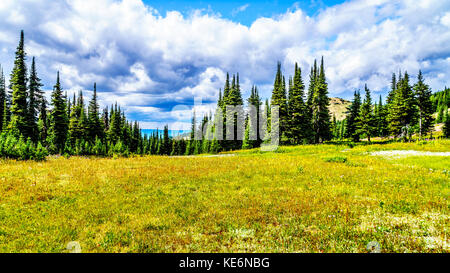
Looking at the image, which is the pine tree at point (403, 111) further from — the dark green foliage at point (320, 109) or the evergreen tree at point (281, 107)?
the evergreen tree at point (281, 107)

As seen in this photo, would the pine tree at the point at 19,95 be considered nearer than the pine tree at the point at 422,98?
Yes

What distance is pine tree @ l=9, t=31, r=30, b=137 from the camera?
3350cm

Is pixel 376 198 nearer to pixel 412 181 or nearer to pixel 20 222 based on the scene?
pixel 412 181

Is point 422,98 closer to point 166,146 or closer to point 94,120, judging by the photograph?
point 94,120

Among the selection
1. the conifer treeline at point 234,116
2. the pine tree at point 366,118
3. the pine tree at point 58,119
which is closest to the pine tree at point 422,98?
the conifer treeline at point 234,116

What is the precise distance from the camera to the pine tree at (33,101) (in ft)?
116

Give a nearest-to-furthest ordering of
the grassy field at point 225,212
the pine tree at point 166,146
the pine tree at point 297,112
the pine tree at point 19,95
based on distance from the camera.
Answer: the grassy field at point 225,212 < the pine tree at point 19,95 < the pine tree at point 297,112 < the pine tree at point 166,146

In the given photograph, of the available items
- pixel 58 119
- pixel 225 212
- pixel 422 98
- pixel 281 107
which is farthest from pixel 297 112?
pixel 58 119

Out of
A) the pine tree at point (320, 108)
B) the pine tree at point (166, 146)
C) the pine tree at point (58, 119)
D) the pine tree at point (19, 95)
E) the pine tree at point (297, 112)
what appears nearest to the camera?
the pine tree at point (19, 95)

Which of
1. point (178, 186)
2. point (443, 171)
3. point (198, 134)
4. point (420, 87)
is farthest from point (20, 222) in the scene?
point (198, 134)

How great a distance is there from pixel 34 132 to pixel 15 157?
973 inches

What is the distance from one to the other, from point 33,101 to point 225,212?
48.2m

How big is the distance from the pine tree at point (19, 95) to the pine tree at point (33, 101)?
90 centimetres

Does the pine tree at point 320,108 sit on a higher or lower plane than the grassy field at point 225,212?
higher
